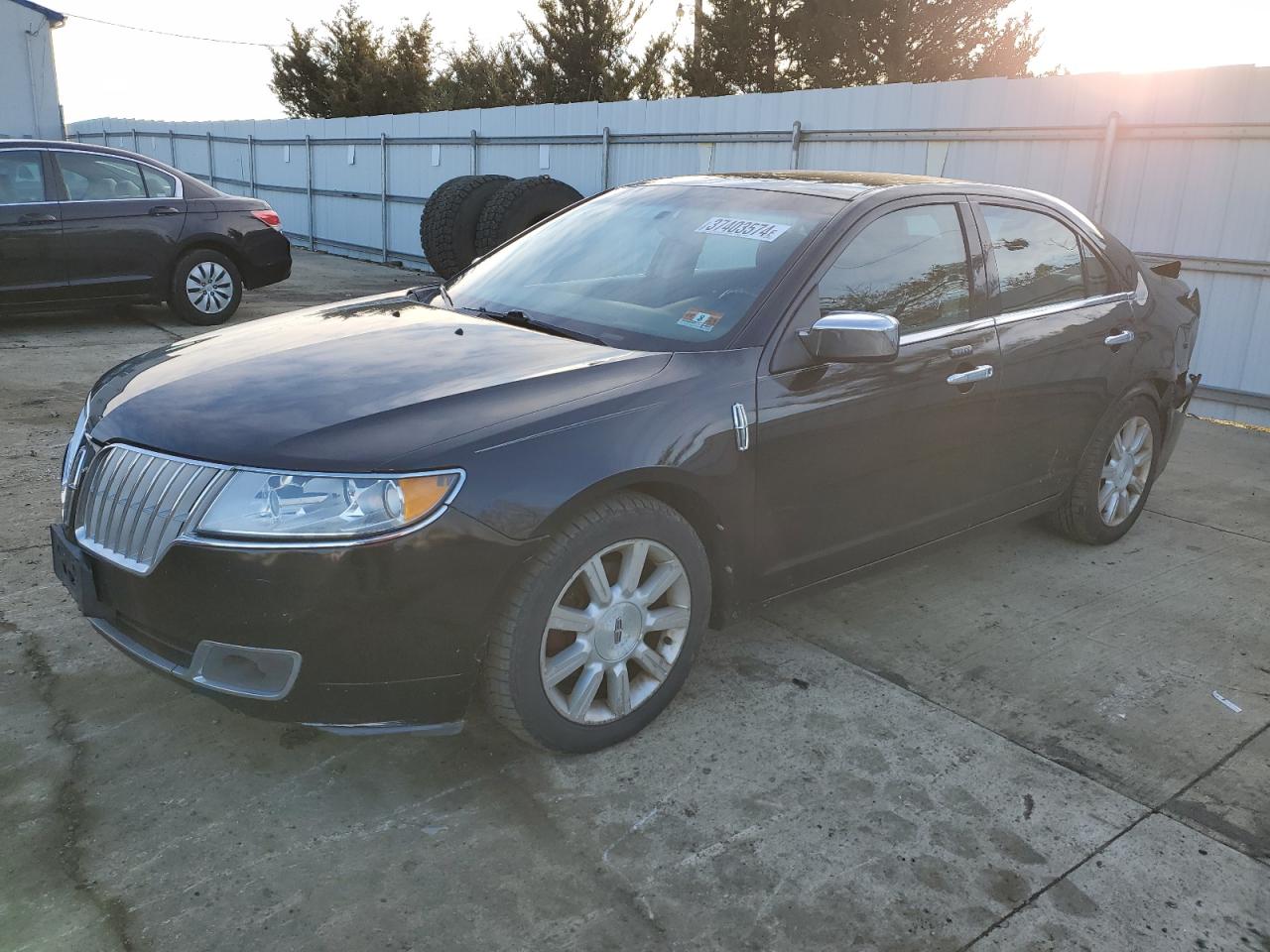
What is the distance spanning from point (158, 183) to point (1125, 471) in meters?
8.13

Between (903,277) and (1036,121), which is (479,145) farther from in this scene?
(903,277)

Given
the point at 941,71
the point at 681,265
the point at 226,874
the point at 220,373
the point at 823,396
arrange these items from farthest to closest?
the point at 941,71 < the point at 681,265 < the point at 823,396 < the point at 220,373 < the point at 226,874

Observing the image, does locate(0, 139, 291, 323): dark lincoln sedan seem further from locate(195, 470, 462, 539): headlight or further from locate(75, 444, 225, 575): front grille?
locate(195, 470, 462, 539): headlight

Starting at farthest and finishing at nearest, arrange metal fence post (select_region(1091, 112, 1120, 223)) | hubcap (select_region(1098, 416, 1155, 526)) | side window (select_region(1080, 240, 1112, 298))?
metal fence post (select_region(1091, 112, 1120, 223))
hubcap (select_region(1098, 416, 1155, 526))
side window (select_region(1080, 240, 1112, 298))

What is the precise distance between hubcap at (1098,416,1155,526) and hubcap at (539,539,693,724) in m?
2.59

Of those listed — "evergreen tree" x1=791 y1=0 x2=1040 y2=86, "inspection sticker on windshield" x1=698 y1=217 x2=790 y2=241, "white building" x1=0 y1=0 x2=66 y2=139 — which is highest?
"evergreen tree" x1=791 y1=0 x2=1040 y2=86

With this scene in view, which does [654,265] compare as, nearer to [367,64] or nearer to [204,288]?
[204,288]

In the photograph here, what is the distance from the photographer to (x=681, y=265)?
3562mm

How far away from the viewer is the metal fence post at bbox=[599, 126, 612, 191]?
12.8 m

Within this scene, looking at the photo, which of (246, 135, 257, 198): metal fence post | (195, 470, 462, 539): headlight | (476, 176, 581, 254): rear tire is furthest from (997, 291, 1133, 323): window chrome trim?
(246, 135, 257, 198): metal fence post

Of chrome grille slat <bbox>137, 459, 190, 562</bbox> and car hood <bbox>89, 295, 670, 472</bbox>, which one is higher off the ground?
car hood <bbox>89, 295, 670, 472</bbox>

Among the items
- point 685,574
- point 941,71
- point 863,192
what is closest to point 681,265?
point 863,192

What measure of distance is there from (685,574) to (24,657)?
2.16 m

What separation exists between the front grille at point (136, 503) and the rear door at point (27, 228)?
6.72 m
